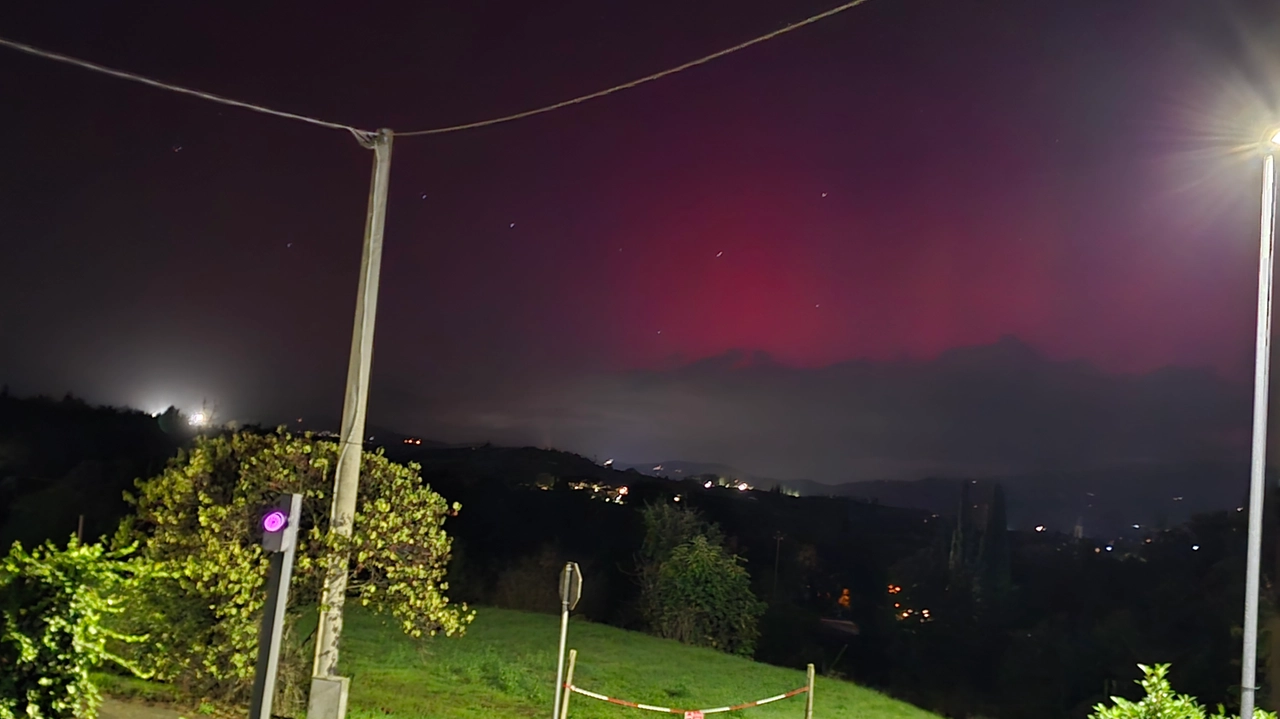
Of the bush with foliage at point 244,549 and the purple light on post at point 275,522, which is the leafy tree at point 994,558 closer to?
the bush with foliage at point 244,549

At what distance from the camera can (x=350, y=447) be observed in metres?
10.5

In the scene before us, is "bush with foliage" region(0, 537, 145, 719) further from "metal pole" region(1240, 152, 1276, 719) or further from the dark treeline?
the dark treeline

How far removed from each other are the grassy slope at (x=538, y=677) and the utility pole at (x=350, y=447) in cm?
256

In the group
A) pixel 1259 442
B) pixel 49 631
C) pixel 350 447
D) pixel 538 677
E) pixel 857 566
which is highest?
pixel 1259 442

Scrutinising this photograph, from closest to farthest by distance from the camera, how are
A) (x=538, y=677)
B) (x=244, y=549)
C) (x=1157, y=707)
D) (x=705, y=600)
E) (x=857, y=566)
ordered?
(x=244, y=549) < (x=1157, y=707) < (x=538, y=677) < (x=705, y=600) < (x=857, y=566)

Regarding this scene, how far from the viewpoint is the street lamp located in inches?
398

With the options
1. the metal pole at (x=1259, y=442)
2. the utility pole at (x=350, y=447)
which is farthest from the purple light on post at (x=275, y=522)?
the metal pole at (x=1259, y=442)

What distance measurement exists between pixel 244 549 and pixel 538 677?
28.7ft

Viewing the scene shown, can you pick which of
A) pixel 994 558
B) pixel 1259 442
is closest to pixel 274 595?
pixel 1259 442

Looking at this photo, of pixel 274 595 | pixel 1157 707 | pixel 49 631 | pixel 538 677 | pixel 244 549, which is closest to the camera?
pixel 274 595

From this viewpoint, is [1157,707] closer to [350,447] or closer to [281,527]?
[350,447]

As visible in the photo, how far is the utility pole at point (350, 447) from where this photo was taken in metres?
10.0

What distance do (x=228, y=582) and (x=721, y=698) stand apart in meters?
10.6

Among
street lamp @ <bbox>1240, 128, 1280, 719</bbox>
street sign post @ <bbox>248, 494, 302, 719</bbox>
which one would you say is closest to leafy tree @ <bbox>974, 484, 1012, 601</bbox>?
street lamp @ <bbox>1240, 128, 1280, 719</bbox>
